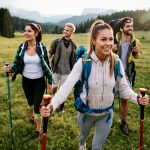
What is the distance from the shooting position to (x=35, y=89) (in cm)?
738

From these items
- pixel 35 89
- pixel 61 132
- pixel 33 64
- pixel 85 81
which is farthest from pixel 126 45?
pixel 85 81

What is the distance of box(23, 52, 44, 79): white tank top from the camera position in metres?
7.23

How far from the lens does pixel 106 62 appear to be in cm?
483

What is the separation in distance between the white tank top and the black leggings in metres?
0.13

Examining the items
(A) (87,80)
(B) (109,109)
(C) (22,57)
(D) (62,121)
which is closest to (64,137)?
(D) (62,121)

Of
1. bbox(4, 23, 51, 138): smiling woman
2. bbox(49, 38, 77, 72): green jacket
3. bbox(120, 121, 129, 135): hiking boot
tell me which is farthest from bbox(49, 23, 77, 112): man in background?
bbox(120, 121, 129, 135): hiking boot

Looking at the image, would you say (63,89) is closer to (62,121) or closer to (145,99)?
(145,99)

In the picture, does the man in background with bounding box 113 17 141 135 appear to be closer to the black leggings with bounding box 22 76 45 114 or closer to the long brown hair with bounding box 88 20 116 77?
the black leggings with bounding box 22 76 45 114

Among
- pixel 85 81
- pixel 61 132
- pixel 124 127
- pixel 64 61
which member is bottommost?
pixel 61 132

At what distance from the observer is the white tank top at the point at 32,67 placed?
7.23 m

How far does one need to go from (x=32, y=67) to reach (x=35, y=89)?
56 centimetres

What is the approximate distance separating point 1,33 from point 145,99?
9190 cm

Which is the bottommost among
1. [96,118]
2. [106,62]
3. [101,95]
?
[96,118]

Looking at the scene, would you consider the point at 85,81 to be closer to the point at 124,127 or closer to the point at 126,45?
the point at 126,45
